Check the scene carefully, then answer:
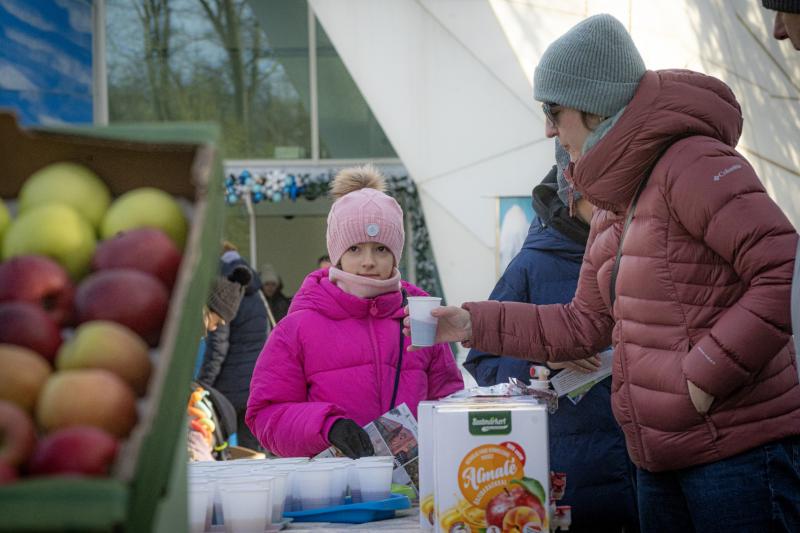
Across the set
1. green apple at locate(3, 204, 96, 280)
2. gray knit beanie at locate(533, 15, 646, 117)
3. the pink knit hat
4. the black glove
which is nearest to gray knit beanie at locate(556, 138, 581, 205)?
the pink knit hat

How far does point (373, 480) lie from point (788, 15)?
1.42 meters

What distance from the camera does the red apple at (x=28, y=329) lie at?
1148mm

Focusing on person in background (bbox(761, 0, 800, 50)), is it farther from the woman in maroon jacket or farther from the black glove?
the black glove

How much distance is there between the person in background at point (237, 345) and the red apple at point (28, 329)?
5.35 meters

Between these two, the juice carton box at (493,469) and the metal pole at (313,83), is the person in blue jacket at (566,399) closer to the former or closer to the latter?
the juice carton box at (493,469)

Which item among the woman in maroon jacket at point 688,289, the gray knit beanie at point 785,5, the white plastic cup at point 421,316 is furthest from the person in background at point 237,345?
the gray knit beanie at point 785,5

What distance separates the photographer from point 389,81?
10.8m

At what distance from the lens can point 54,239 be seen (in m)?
1.23

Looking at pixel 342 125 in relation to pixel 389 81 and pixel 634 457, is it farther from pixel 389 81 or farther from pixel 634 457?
pixel 634 457

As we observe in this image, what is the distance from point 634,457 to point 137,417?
1.55 meters

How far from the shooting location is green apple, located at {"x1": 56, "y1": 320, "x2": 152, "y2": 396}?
1.13m

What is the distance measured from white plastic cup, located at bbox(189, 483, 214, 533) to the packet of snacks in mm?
557

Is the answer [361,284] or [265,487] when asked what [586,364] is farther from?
[265,487]

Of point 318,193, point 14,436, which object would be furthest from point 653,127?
point 318,193
